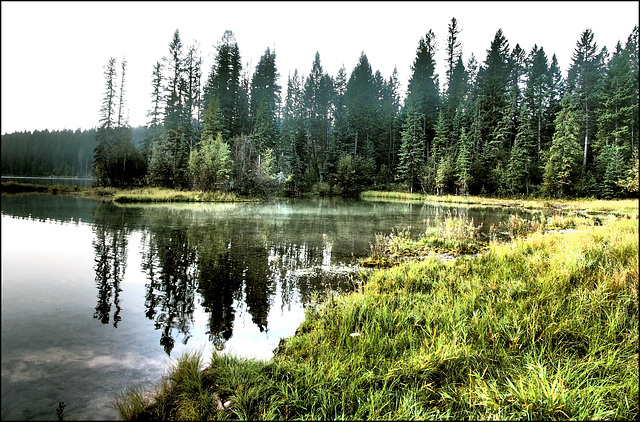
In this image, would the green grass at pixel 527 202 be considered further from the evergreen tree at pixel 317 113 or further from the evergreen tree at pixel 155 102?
the evergreen tree at pixel 155 102

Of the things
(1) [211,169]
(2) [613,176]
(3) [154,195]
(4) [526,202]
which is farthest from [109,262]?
(4) [526,202]

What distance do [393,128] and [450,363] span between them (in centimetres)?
6227

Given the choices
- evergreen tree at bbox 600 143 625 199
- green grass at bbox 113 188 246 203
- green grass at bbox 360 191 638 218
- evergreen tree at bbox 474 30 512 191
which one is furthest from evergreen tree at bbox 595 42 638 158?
green grass at bbox 113 188 246 203

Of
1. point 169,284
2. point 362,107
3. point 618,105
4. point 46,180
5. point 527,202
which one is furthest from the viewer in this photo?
point 362,107

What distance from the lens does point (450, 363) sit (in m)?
3.15

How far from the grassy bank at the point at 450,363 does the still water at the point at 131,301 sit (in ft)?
2.35

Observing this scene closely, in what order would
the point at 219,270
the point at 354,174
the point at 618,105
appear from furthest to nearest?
the point at 354,174, the point at 618,105, the point at 219,270

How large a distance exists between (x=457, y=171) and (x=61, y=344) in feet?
159

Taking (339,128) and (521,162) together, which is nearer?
(521,162)

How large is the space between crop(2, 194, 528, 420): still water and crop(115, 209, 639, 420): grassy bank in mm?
716

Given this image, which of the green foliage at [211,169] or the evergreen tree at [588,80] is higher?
the evergreen tree at [588,80]

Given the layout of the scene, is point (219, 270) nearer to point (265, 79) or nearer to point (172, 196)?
point (172, 196)

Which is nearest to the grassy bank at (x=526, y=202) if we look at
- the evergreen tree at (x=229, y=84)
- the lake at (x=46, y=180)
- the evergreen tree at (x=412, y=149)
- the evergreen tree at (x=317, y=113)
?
the evergreen tree at (x=412, y=149)

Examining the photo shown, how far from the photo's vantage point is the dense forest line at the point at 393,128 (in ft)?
118
